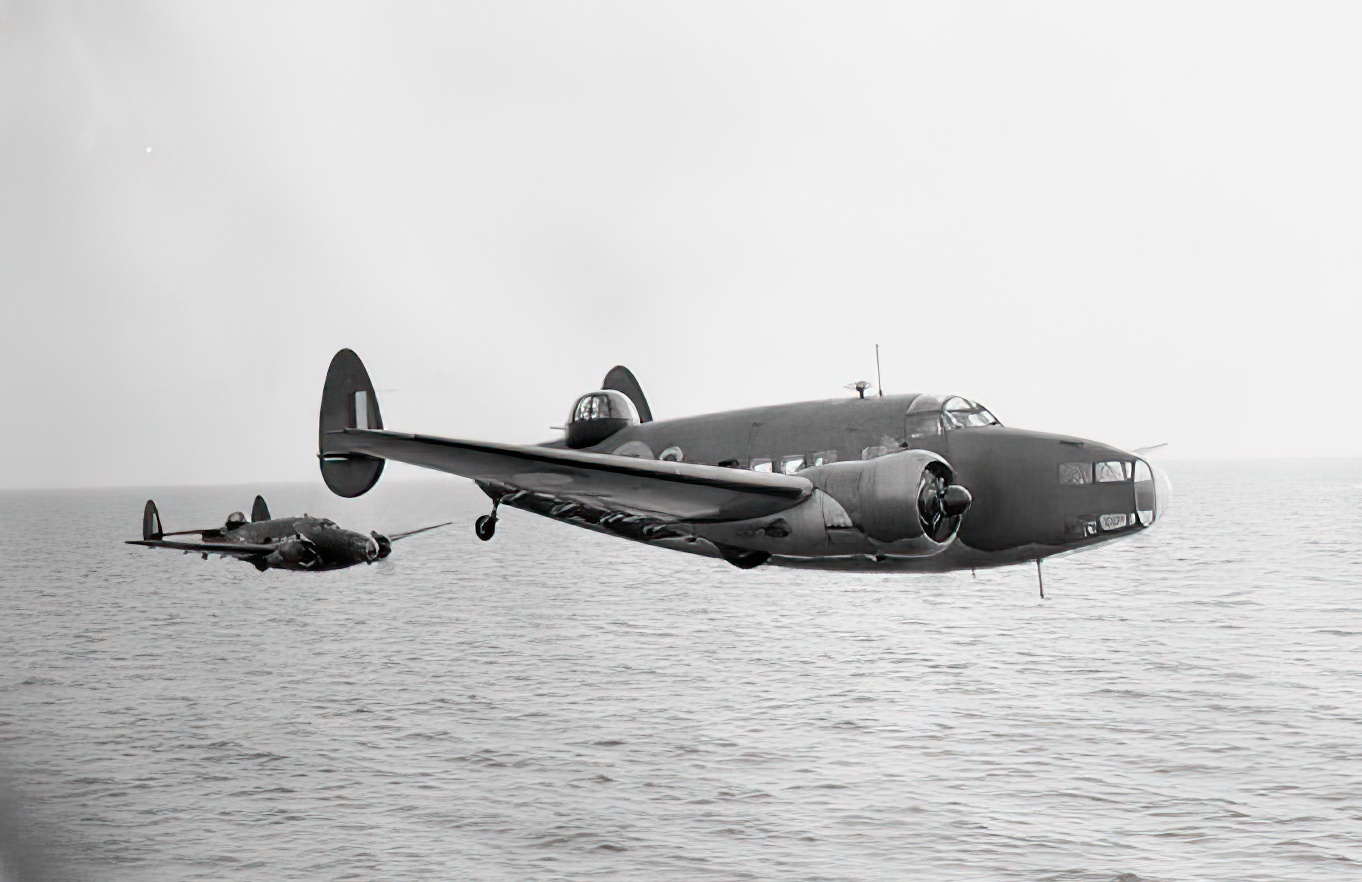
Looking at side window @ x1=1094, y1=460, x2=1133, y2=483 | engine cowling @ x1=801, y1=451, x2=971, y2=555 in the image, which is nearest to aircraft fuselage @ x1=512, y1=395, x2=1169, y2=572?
side window @ x1=1094, y1=460, x2=1133, y2=483

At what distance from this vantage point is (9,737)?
196 feet

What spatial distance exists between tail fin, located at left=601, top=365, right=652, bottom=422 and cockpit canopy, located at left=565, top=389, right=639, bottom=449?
325cm

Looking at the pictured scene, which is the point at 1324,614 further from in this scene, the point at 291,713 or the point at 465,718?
the point at 291,713

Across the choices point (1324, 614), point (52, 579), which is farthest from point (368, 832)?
point (52, 579)

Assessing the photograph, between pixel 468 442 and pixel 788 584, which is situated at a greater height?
pixel 468 442

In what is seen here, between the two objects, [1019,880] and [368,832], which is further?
[368,832]

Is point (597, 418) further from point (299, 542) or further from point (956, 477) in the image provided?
point (299, 542)

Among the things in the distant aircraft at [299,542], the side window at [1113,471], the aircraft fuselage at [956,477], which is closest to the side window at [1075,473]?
the aircraft fuselage at [956,477]

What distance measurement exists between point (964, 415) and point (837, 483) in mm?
3690

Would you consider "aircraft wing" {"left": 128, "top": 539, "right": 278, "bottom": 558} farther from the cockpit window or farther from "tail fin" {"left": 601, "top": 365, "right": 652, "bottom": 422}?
the cockpit window

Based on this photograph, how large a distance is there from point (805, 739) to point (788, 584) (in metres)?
84.9

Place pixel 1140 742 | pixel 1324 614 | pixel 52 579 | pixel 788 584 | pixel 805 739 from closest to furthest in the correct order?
pixel 1140 742, pixel 805 739, pixel 1324 614, pixel 52 579, pixel 788 584

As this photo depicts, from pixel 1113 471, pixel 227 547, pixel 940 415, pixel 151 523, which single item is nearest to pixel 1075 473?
pixel 1113 471

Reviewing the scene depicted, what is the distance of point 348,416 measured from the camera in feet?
76.1
